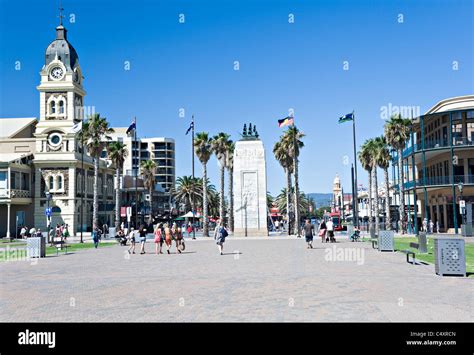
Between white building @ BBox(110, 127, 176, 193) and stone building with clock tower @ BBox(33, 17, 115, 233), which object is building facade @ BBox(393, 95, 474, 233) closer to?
stone building with clock tower @ BBox(33, 17, 115, 233)

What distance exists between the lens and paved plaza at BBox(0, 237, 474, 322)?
31.9 feet

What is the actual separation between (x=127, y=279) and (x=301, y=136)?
42.5m

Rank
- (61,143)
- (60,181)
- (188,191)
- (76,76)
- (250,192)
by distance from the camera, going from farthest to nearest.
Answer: (188,191)
(76,76)
(61,143)
(60,181)
(250,192)

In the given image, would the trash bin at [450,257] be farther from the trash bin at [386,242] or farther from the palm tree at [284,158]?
the palm tree at [284,158]

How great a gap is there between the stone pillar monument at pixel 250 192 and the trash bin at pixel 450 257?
117 feet

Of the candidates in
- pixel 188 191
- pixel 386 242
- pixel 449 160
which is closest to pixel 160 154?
pixel 188 191

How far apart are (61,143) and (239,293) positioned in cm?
5451

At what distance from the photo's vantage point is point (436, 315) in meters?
9.45

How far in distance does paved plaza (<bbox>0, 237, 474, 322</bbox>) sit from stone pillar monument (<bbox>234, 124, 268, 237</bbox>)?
3129 centimetres

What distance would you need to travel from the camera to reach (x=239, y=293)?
41.0 ft

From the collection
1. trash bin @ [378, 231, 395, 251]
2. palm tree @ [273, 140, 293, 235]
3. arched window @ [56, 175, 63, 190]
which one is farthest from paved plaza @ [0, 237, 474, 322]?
arched window @ [56, 175, 63, 190]

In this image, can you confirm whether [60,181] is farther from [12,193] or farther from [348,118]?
[348,118]
